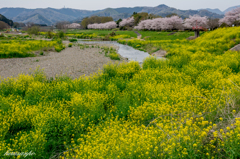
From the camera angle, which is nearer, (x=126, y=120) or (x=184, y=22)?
(x=126, y=120)

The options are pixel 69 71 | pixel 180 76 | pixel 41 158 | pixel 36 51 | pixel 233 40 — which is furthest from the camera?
pixel 36 51

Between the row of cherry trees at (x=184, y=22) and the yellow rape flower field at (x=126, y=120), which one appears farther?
the row of cherry trees at (x=184, y=22)

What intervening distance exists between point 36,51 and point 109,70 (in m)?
17.0

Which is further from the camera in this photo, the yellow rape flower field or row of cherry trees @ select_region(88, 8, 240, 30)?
row of cherry trees @ select_region(88, 8, 240, 30)

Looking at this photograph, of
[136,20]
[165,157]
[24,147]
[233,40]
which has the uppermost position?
[136,20]

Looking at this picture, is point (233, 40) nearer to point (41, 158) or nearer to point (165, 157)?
point (165, 157)

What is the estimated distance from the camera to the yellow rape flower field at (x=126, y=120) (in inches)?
135

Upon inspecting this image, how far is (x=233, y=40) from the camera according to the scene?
67.3 feet

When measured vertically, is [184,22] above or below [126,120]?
above

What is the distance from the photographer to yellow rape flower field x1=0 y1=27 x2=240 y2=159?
3438 millimetres

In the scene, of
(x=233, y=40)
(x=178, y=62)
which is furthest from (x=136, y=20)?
(x=178, y=62)

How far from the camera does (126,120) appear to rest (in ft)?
20.6

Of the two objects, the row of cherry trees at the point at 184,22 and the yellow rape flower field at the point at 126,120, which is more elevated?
the row of cherry trees at the point at 184,22

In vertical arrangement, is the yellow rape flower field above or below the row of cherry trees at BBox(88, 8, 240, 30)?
below
